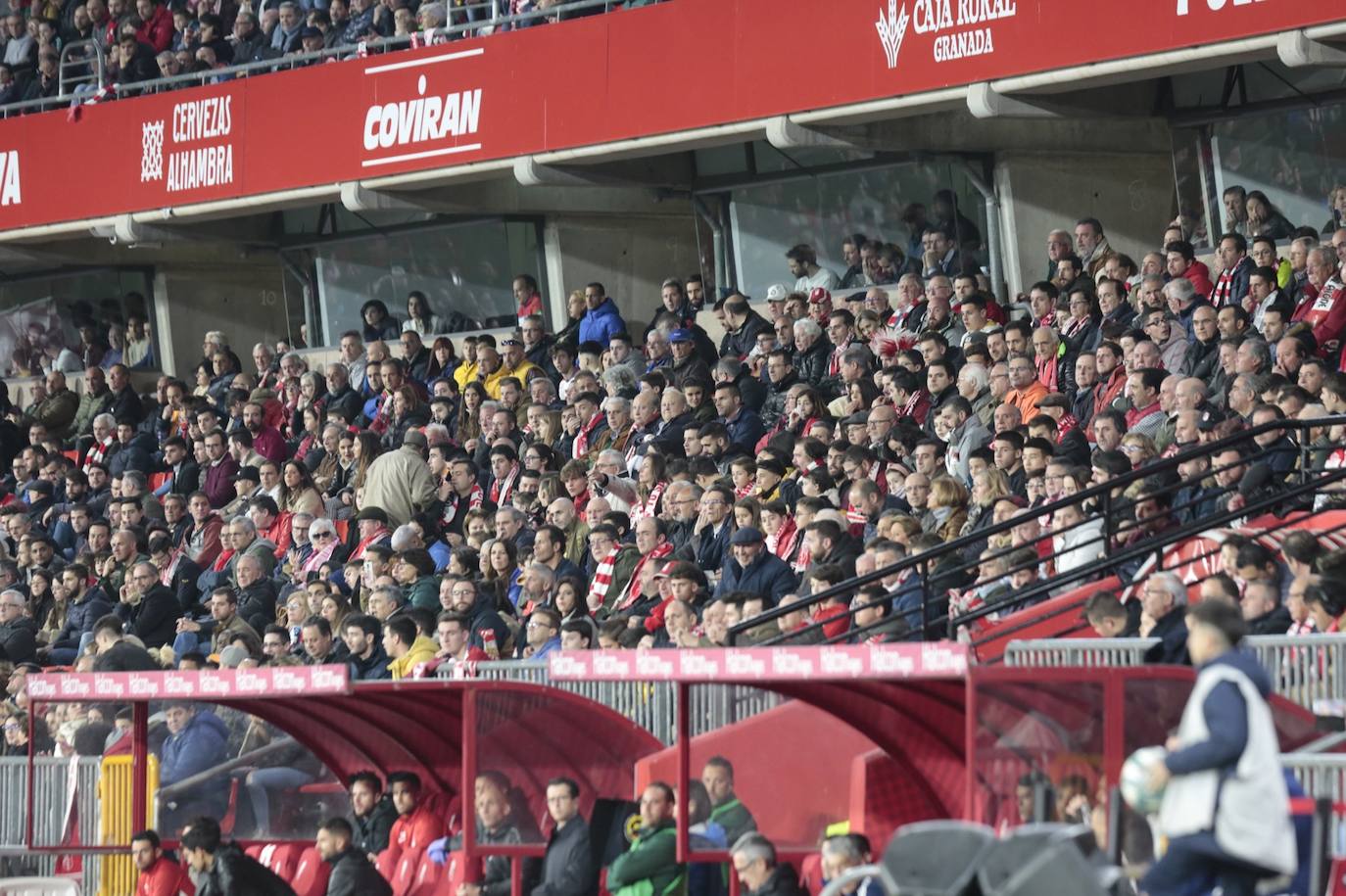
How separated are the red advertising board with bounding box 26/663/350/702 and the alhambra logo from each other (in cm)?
847

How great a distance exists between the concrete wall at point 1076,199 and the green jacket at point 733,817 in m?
10.2

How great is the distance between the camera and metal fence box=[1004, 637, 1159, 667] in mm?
9758

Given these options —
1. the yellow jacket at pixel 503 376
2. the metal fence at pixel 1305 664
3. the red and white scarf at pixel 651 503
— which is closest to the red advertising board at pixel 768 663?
the metal fence at pixel 1305 664

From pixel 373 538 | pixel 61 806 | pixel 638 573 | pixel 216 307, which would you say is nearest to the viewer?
pixel 61 806

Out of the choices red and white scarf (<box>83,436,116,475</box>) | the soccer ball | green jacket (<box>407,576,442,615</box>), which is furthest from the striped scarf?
red and white scarf (<box>83,436,116,475</box>)

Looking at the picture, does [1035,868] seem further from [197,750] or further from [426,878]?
[197,750]

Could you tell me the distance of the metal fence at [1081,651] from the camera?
976 centimetres

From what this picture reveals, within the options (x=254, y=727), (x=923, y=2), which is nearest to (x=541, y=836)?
(x=254, y=727)

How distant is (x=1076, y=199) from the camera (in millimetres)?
19344

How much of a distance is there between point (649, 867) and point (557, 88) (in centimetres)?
1157

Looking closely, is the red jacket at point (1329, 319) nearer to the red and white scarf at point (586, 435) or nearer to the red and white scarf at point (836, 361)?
the red and white scarf at point (836, 361)

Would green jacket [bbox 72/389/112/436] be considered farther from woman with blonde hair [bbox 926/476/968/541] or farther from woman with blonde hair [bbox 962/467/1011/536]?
woman with blonde hair [bbox 962/467/1011/536]

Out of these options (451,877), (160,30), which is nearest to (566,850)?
(451,877)

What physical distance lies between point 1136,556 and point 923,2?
741cm
